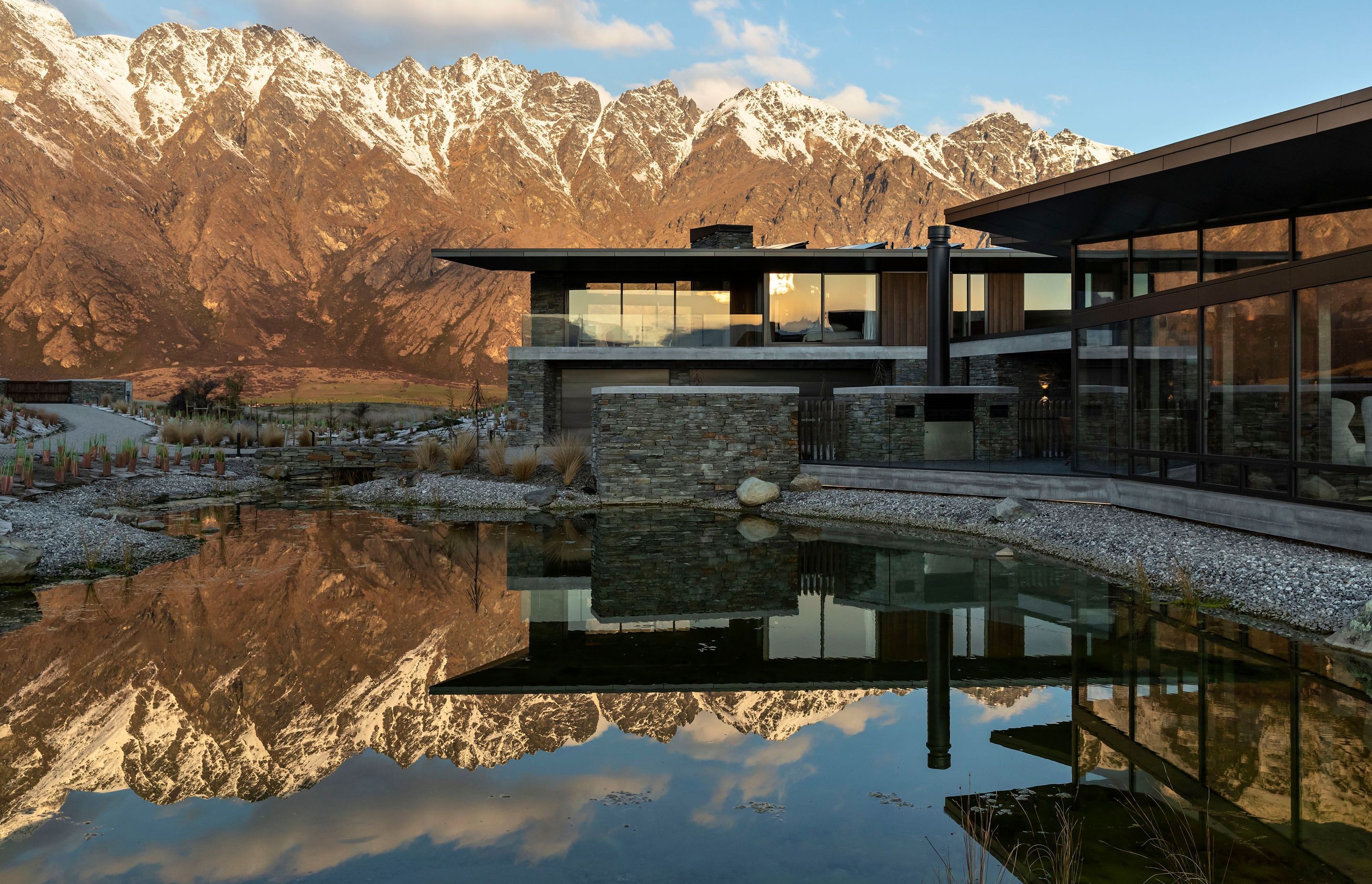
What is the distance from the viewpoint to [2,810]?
5.59 meters

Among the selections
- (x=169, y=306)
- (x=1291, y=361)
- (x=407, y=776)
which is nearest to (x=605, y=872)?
(x=407, y=776)

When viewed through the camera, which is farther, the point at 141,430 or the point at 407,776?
the point at 141,430

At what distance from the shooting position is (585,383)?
27.9m

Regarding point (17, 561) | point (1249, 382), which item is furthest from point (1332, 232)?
point (17, 561)

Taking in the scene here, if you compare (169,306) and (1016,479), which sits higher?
(169,306)

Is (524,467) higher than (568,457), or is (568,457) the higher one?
(568,457)

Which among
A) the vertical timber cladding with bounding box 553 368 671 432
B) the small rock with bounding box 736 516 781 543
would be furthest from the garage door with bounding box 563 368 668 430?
the small rock with bounding box 736 516 781 543

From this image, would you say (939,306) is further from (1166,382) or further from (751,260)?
(1166,382)

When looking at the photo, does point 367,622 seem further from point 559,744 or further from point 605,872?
point 605,872

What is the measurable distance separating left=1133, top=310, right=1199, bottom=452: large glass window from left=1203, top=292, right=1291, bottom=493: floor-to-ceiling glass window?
1.02 feet

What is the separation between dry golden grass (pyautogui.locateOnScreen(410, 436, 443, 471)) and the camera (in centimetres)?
2439

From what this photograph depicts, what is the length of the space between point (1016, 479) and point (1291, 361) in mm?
5718

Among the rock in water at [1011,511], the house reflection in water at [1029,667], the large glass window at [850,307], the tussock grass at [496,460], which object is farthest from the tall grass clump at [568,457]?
the rock in water at [1011,511]

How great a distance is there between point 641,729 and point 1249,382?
9.62 meters
